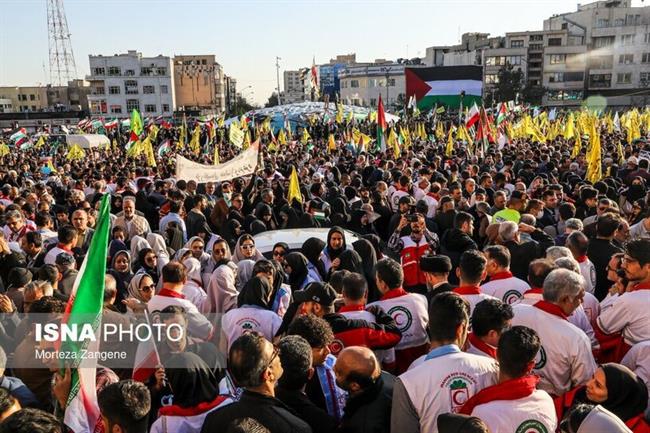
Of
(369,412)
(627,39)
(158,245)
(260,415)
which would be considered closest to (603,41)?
(627,39)

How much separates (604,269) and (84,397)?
16.0 ft

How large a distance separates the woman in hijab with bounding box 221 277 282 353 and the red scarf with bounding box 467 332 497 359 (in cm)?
160

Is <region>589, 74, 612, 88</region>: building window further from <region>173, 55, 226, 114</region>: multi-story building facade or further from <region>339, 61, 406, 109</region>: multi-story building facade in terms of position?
<region>173, 55, 226, 114</region>: multi-story building facade

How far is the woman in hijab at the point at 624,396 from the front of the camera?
2660 millimetres

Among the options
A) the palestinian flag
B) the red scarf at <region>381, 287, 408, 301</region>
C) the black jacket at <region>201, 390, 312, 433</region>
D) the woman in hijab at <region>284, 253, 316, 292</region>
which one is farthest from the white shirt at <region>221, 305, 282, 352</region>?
the palestinian flag

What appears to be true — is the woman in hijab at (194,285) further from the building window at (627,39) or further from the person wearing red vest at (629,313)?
the building window at (627,39)

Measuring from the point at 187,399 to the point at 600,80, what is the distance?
7877 centimetres

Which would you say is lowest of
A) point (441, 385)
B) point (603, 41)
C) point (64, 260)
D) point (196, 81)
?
point (64, 260)

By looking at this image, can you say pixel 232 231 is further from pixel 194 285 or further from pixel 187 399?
pixel 187 399

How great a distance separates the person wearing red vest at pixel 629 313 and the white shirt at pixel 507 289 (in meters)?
0.62

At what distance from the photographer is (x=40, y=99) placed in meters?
101

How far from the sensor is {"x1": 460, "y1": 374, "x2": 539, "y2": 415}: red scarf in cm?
266

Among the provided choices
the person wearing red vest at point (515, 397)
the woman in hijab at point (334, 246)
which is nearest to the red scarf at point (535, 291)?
the person wearing red vest at point (515, 397)

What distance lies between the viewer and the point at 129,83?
3529 inches
